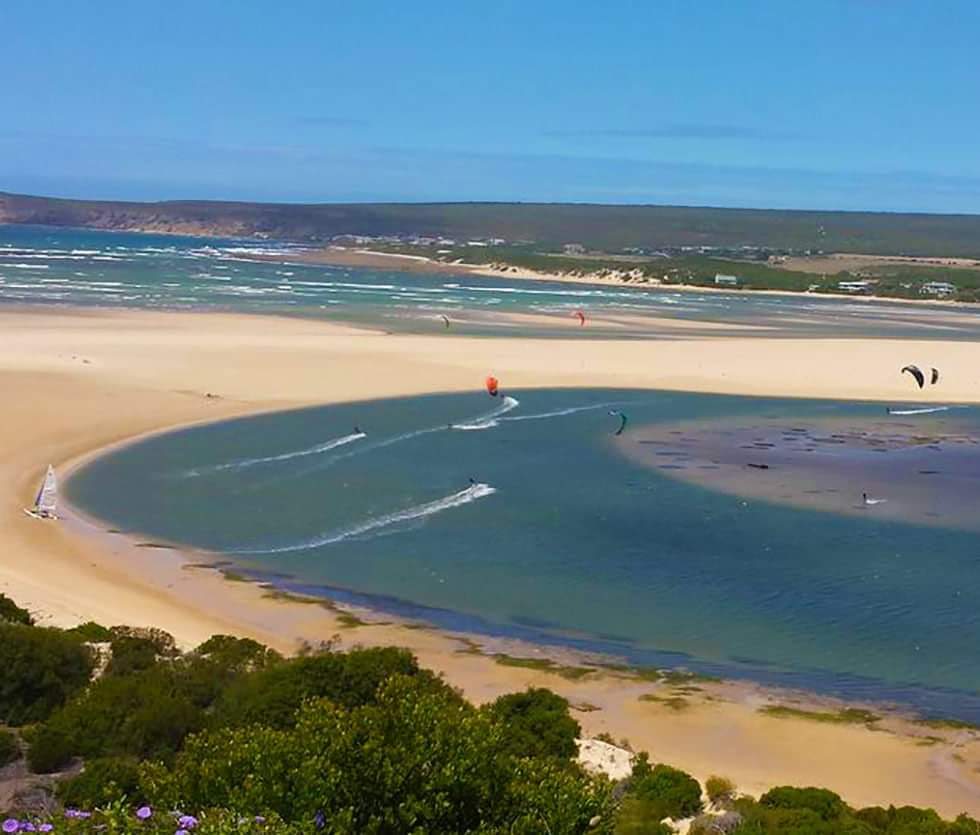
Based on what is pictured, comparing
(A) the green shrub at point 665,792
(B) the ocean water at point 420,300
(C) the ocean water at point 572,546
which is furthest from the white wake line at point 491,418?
(A) the green shrub at point 665,792

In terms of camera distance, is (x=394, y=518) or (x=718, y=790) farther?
(x=394, y=518)

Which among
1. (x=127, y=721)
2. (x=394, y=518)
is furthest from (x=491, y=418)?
(x=127, y=721)

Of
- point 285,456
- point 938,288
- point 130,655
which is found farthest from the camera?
point 938,288

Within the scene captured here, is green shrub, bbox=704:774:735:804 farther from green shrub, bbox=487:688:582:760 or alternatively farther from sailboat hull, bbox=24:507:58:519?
sailboat hull, bbox=24:507:58:519

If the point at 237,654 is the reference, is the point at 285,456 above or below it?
below

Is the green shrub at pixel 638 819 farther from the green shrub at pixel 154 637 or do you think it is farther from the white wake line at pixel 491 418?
the white wake line at pixel 491 418

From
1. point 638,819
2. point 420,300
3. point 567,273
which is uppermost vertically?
point 567,273

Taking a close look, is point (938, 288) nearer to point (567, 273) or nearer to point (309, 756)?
point (567, 273)

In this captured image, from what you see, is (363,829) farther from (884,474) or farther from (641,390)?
(641,390)
